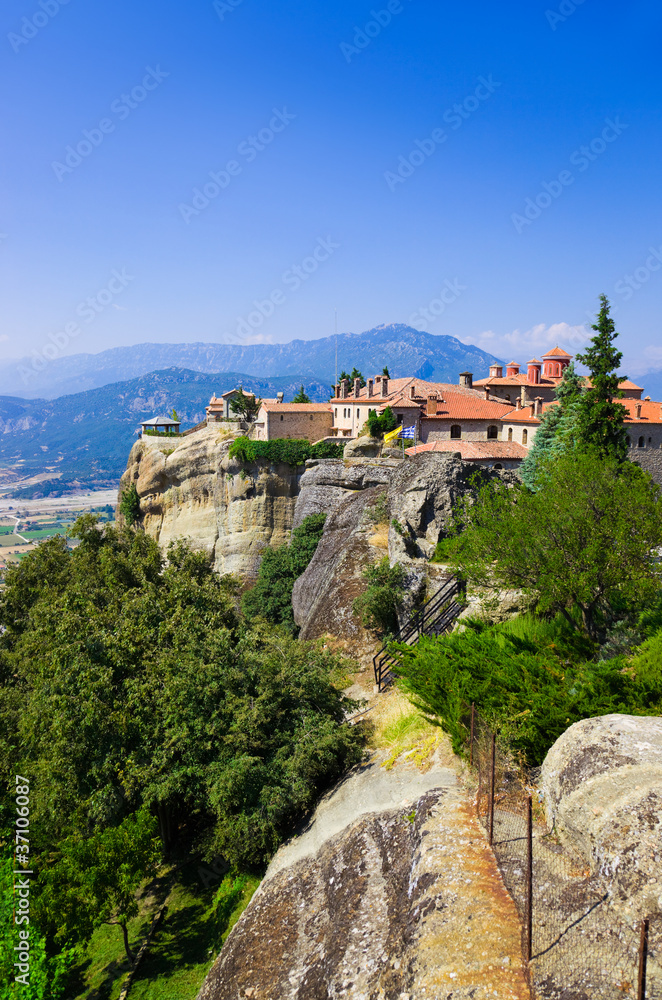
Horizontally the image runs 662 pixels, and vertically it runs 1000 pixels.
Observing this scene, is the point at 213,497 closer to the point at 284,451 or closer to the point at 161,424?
the point at 284,451

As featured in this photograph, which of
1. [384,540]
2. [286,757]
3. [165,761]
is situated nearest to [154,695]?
[165,761]

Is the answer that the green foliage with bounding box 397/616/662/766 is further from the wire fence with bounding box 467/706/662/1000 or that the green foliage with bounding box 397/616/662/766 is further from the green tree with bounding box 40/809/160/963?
the green tree with bounding box 40/809/160/963

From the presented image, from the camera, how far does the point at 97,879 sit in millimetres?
14531

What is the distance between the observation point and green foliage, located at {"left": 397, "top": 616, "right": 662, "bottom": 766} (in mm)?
11922

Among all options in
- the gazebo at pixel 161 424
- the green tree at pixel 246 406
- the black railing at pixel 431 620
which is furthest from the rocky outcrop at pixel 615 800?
the gazebo at pixel 161 424

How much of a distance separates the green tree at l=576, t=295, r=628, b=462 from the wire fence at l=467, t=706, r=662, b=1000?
27.0 m

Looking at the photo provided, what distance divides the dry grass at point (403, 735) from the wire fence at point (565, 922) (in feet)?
11.3

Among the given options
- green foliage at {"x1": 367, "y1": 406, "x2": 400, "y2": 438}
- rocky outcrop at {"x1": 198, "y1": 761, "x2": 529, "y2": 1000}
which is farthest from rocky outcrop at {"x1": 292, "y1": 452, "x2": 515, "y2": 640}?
green foliage at {"x1": 367, "y1": 406, "x2": 400, "y2": 438}

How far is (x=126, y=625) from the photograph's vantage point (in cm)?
2108

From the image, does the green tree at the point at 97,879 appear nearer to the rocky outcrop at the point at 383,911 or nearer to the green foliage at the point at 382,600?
the rocky outcrop at the point at 383,911

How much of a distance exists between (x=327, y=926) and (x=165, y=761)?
22.6 ft

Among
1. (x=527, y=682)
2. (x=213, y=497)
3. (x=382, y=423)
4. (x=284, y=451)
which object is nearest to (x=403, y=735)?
(x=527, y=682)

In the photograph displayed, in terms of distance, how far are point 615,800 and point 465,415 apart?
147ft

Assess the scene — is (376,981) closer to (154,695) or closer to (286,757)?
(286,757)
